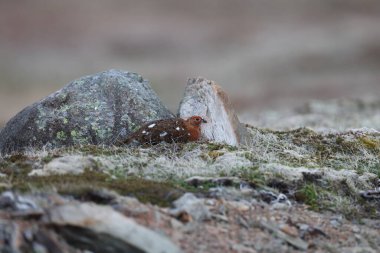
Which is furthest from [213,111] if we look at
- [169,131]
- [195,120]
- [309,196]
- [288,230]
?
[288,230]

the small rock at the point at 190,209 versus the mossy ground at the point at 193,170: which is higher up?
the mossy ground at the point at 193,170

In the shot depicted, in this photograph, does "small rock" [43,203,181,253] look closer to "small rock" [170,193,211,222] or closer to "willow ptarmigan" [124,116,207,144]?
"small rock" [170,193,211,222]

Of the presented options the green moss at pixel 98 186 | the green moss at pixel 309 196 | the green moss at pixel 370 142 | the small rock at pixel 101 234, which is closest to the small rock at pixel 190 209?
the green moss at pixel 98 186

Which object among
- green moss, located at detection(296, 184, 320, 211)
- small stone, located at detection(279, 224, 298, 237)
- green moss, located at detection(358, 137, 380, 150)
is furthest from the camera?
green moss, located at detection(358, 137, 380, 150)

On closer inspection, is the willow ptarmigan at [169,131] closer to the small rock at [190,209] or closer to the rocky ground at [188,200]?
the rocky ground at [188,200]

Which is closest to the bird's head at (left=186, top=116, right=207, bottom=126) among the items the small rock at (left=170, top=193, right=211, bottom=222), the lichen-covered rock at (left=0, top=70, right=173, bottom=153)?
the lichen-covered rock at (left=0, top=70, right=173, bottom=153)

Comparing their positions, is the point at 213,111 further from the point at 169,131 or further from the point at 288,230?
the point at 288,230

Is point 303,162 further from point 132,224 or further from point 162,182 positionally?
point 132,224
